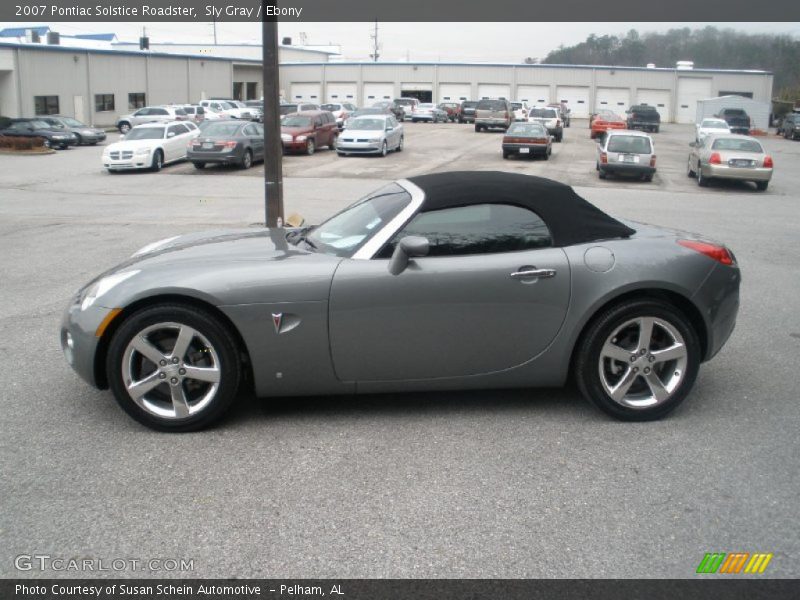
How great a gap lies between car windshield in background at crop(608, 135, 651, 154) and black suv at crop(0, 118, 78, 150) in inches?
928

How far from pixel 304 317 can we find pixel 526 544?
1.88m

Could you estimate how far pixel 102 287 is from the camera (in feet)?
16.1

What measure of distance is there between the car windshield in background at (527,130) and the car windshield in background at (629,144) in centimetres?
530

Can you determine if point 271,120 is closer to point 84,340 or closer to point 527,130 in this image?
point 84,340

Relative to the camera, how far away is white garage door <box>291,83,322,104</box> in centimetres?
8069

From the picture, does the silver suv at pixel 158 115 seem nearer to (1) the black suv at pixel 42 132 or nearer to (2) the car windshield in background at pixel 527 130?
(1) the black suv at pixel 42 132

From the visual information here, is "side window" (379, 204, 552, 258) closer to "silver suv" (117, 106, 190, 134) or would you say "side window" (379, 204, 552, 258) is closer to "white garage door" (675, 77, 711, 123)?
"silver suv" (117, 106, 190, 134)

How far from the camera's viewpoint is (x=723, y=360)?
→ 6.35 metres

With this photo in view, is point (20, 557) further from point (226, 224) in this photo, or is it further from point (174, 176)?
point (174, 176)

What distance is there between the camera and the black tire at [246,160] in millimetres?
26859

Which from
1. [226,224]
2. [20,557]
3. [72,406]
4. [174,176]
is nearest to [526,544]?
[20,557]

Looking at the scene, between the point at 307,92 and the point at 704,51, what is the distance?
57275 mm

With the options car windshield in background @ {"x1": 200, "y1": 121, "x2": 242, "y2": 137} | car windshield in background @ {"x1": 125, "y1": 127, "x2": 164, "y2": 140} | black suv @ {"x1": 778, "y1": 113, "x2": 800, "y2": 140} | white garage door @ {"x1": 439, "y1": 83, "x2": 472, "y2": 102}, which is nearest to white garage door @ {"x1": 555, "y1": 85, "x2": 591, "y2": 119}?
white garage door @ {"x1": 439, "y1": 83, "x2": 472, "y2": 102}

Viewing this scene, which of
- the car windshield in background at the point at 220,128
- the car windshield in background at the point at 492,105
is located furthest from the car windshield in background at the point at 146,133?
the car windshield in background at the point at 492,105
